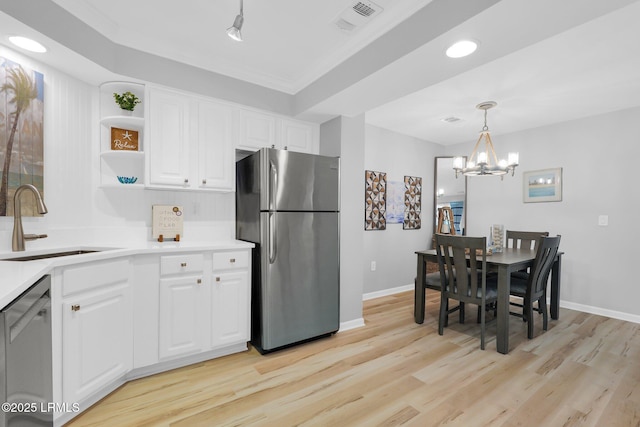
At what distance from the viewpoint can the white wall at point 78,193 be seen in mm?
2164

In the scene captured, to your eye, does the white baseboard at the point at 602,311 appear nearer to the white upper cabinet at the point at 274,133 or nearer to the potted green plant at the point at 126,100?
the white upper cabinet at the point at 274,133

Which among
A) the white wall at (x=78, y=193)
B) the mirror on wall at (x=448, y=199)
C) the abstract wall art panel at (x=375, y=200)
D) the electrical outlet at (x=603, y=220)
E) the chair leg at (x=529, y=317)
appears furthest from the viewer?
the mirror on wall at (x=448, y=199)

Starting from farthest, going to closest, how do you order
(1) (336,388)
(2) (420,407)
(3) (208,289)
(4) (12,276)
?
1. (3) (208,289)
2. (1) (336,388)
3. (2) (420,407)
4. (4) (12,276)

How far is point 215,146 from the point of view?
8.83 feet

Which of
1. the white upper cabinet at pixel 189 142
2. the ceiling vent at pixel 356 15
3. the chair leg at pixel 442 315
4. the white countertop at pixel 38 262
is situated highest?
the ceiling vent at pixel 356 15

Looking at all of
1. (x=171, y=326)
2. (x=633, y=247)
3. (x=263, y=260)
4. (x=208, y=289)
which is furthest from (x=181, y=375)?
(x=633, y=247)

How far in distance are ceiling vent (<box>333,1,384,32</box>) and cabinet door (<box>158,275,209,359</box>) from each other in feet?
7.05

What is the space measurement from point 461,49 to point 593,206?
131 inches

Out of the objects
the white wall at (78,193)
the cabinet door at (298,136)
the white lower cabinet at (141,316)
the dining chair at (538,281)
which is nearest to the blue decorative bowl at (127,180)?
the white wall at (78,193)

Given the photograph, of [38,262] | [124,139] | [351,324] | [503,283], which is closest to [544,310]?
[503,283]

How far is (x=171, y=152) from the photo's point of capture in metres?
2.49

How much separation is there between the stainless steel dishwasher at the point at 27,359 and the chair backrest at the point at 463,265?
2845mm

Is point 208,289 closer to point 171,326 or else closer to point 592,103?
point 171,326

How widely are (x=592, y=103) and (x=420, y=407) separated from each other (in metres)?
3.79
